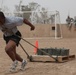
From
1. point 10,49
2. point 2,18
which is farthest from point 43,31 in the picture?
point 2,18

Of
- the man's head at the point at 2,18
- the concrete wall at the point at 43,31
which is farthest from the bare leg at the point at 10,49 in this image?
the concrete wall at the point at 43,31

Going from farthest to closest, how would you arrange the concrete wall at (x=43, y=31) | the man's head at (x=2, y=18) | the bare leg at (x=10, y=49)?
the concrete wall at (x=43, y=31) < the bare leg at (x=10, y=49) < the man's head at (x=2, y=18)

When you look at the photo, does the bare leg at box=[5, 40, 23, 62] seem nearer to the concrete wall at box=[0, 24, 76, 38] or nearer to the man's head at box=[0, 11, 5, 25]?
the man's head at box=[0, 11, 5, 25]

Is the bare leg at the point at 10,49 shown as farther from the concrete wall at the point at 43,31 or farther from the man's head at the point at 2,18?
the concrete wall at the point at 43,31

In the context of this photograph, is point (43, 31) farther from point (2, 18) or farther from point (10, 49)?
point (2, 18)

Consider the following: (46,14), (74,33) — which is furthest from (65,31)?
(46,14)

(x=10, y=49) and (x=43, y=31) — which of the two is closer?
(x=10, y=49)

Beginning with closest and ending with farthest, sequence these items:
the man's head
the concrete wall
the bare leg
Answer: the man's head → the bare leg → the concrete wall

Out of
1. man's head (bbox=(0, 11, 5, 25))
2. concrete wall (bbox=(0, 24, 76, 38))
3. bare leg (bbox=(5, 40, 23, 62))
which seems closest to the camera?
man's head (bbox=(0, 11, 5, 25))

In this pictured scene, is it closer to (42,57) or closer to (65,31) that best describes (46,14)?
(65,31)

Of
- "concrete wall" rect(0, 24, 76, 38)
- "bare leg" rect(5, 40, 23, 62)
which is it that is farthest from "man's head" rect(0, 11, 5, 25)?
"concrete wall" rect(0, 24, 76, 38)

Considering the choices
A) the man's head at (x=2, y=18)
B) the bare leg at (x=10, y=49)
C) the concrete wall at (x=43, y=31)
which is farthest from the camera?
the concrete wall at (x=43, y=31)

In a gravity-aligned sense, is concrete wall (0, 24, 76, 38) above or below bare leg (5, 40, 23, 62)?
below

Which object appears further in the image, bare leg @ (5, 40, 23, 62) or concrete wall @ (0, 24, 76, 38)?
concrete wall @ (0, 24, 76, 38)
